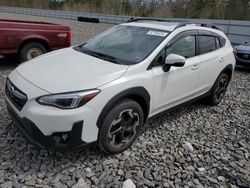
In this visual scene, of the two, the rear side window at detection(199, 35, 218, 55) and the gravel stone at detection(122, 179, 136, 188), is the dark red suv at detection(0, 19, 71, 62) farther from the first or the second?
the gravel stone at detection(122, 179, 136, 188)

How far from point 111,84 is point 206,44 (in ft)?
7.75

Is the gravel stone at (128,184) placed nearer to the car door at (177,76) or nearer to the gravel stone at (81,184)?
the gravel stone at (81,184)

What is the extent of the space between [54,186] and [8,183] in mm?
475

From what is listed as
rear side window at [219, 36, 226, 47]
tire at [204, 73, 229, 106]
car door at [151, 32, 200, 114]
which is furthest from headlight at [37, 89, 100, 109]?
rear side window at [219, 36, 226, 47]

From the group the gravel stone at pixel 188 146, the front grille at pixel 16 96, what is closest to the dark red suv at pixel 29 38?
the front grille at pixel 16 96

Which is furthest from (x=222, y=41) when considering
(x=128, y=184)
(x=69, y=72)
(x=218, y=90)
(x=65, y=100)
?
(x=65, y=100)

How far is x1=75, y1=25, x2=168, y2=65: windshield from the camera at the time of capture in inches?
121

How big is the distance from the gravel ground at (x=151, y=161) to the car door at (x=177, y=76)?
0.52 m

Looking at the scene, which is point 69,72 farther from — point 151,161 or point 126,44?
point 151,161

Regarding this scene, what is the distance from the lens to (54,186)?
2.40 m

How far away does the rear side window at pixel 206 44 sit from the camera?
3909 mm

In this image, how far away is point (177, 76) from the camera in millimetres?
3328

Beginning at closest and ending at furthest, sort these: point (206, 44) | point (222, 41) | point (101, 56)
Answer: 1. point (101, 56)
2. point (206, 44)
3. point (222, 41)

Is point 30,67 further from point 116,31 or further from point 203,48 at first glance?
point 203,48
